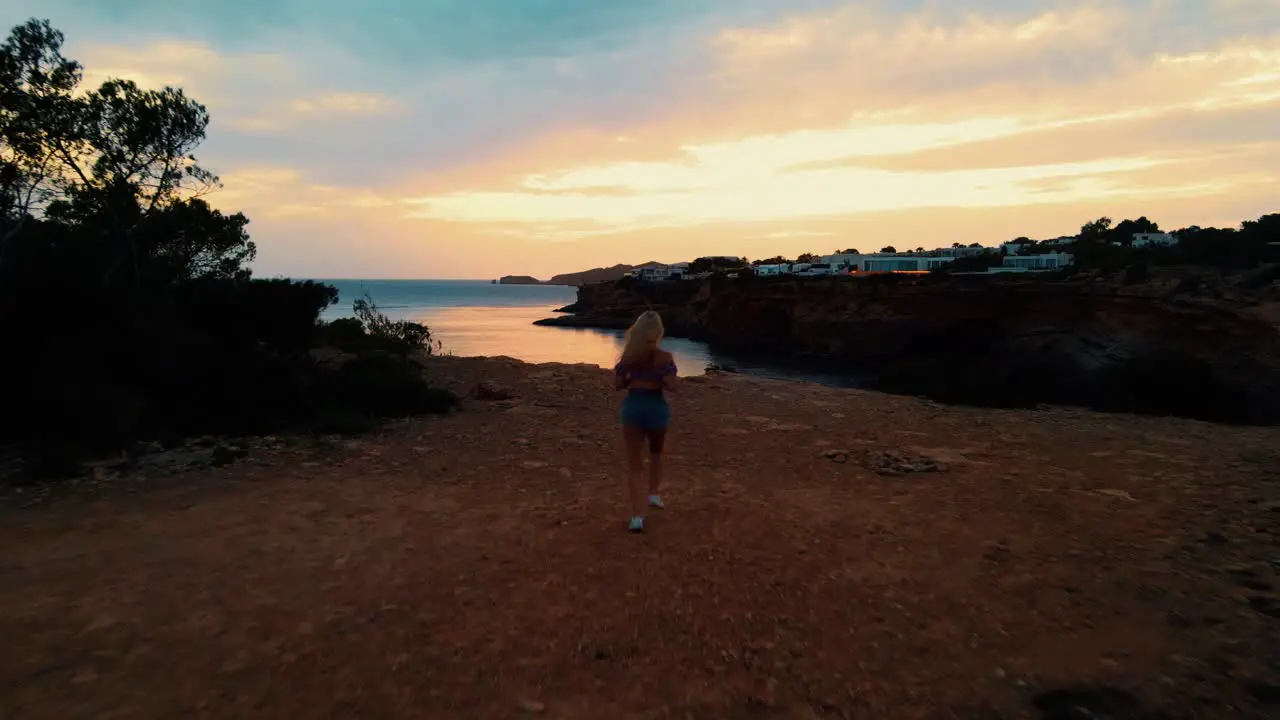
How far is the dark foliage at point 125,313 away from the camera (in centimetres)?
771

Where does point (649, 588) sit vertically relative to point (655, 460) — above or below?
below

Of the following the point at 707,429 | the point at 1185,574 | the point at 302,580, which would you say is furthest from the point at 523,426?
the point at 1185,574

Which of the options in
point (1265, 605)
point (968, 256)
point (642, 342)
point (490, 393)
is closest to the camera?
point (1265, 605)

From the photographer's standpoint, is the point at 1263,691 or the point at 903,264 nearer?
the point at 1263,691

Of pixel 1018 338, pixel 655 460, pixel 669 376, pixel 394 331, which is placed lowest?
pixel 1018 338

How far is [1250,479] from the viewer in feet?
21.1

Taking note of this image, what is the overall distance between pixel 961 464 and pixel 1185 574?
3267 millimetres

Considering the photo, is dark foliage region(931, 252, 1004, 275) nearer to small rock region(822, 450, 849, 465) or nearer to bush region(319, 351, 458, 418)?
small rock region(822, 450, 849, 465)

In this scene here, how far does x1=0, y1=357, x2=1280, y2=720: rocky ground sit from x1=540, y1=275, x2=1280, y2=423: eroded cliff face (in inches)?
255

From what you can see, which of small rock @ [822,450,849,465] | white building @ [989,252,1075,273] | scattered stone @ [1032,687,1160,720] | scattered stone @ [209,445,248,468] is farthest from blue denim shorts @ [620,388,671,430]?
white building @ [989,252,1075,273]

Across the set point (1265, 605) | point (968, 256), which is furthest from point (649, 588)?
point (968, 256)

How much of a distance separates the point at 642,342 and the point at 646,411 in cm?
54

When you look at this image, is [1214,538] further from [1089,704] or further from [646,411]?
[646,411]

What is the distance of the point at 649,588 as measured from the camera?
418 centimetres
